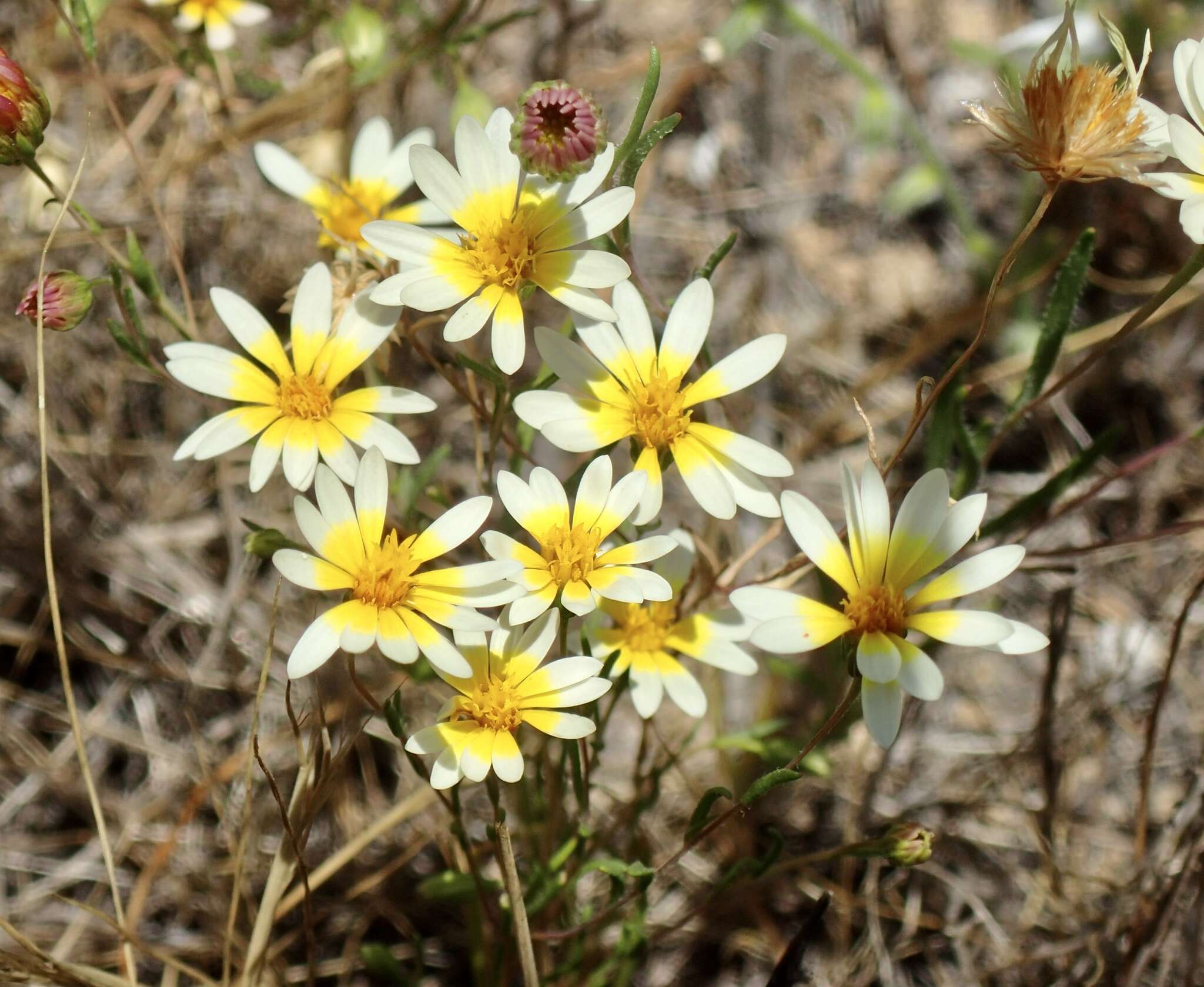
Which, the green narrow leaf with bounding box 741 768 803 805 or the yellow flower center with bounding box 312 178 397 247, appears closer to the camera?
the green narrow leaf with bounding box 741 768 803 805

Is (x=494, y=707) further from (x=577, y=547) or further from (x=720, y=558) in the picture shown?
(x=720, y=558)

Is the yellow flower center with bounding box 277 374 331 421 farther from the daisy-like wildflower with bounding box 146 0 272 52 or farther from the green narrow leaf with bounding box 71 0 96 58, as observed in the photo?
the daisy-like wildflower with bounding box 146 0 272 52

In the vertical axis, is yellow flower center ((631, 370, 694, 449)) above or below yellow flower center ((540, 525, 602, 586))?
above

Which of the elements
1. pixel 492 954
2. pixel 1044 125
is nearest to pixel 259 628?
pixel 492 954

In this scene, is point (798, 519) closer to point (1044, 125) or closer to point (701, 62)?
point (1044, 125)

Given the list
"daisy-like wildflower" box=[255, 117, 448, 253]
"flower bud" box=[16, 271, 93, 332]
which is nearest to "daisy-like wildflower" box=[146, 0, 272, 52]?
"daisy-like wildflower" box=[255, 117, 448, 253]
